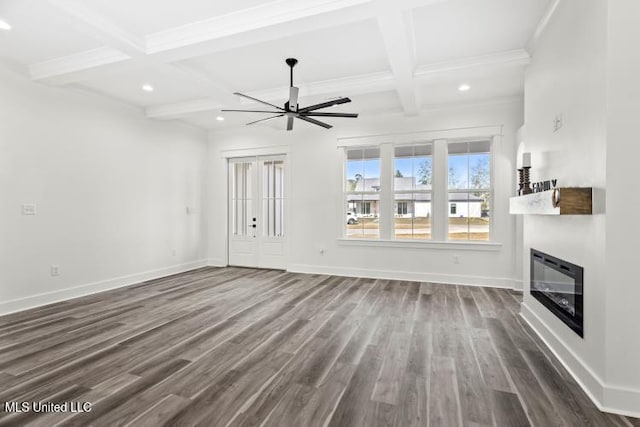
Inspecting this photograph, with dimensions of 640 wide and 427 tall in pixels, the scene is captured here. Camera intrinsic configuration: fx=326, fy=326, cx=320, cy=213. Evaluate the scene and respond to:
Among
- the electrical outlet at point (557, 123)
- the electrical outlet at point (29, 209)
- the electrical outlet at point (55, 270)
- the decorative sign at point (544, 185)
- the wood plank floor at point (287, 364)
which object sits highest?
the electrical outlet at point (557, 123)

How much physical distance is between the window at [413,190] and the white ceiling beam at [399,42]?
1436 millimetres

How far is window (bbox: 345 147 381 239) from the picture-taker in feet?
19.4

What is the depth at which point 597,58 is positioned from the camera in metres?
2.04

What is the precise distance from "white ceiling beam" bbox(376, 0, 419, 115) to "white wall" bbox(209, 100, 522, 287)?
151 centimetres

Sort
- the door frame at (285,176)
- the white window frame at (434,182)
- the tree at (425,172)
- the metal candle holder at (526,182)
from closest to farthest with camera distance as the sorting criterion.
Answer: the metal candle holder at (526,182), the white window frame at (434,182), the tree at (425,172), the door frame at (285,176)

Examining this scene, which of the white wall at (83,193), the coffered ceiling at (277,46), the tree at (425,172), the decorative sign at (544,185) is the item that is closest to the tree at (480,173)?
the tree at (425,172)

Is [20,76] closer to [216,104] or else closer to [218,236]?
[216,104]

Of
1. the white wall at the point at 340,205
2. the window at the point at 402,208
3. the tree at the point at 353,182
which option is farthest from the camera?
the tree at the point at 353,182

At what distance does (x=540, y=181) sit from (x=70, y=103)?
5801 mm

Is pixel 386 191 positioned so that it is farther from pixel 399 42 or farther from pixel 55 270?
pixel 55 270

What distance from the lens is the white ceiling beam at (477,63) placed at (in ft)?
11.7

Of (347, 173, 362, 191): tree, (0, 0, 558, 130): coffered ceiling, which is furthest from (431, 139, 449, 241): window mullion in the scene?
(347, 173, 362, 191): tree

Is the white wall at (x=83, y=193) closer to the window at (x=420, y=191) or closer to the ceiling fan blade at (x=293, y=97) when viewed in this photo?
the ceiling fan blade at (x=293, y=97)
